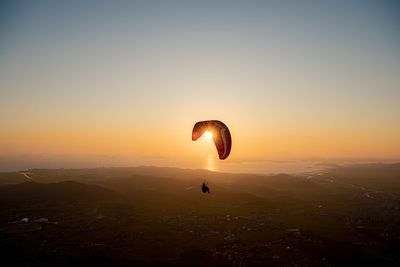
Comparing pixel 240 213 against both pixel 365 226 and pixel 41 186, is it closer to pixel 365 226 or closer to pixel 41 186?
pixel 365 226

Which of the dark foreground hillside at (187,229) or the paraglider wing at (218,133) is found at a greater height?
the paraglider wing at (218,133)

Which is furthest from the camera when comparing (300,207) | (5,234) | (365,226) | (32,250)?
(300,207)

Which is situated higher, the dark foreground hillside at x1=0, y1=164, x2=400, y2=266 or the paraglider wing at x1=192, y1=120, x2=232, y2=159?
the paraglider wing at x1=192, y1=120, x2=232, y2=159

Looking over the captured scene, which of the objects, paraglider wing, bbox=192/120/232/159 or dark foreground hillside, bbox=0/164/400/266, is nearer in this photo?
paraglider wing, bbox=192/120/232/159

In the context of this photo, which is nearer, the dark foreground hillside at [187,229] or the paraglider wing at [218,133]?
the paraglider wing at [218,133]

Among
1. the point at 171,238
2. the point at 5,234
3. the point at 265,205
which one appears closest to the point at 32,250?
the point at 5,234
